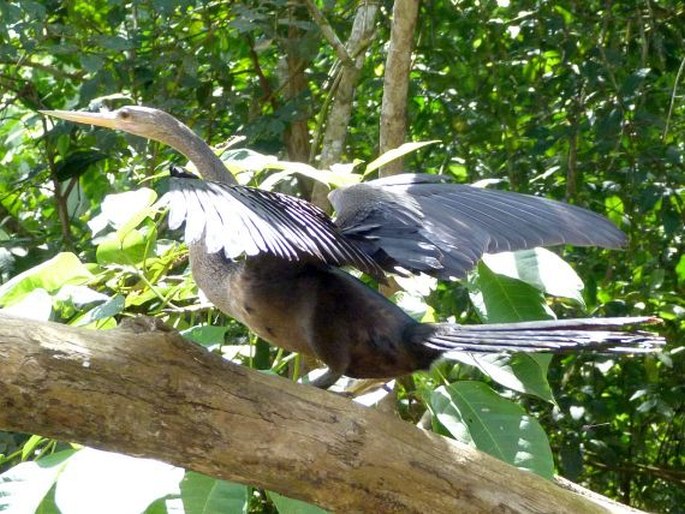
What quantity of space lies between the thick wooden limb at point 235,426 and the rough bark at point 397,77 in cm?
133

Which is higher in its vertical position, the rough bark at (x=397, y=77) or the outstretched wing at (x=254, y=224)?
the rough bark at (x=397, y=77)

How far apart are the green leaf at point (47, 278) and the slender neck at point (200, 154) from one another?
461 mm

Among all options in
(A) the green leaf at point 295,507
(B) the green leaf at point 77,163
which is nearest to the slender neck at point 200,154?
(A) the green leaf at point 295,507

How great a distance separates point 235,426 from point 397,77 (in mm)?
1623

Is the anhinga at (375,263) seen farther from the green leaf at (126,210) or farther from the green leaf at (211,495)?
the green leaf at (211,495)

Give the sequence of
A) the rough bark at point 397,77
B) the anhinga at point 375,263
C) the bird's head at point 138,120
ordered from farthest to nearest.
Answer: the rough bark at point 397,77 → the bird's head at point 138,120 → the anhinga at point 375,263

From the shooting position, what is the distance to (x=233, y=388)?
177cm

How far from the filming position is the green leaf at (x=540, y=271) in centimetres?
219

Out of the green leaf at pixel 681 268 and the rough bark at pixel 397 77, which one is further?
the green leaf at pixel 681 268

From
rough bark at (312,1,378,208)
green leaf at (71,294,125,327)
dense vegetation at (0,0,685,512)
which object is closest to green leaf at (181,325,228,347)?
green leaf at (71,294,125,327)

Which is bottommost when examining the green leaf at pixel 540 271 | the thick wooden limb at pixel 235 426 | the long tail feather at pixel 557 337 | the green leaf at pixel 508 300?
the thick wooden limb at pixel 235 426

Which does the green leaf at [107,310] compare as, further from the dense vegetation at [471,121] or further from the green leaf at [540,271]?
the dense vegetation at [471,121]

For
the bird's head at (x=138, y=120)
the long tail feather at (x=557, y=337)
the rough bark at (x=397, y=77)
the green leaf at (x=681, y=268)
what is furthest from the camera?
the green leaf at (x=681, y=268)

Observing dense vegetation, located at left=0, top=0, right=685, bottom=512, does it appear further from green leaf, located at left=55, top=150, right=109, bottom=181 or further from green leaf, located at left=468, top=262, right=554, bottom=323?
green leaf, located at left=468, top=262, right=554, bottom=323
